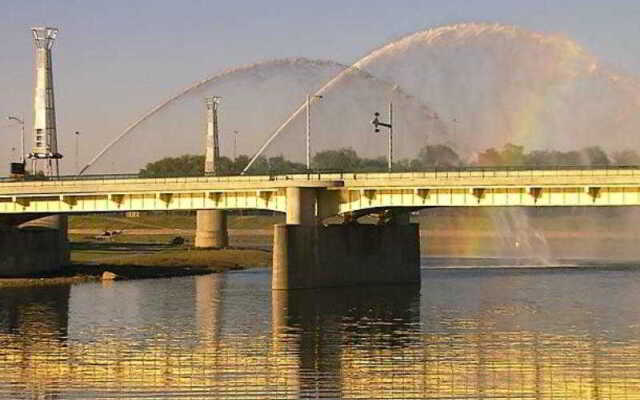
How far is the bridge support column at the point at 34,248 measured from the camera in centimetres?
11144

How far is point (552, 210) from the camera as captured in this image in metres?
185

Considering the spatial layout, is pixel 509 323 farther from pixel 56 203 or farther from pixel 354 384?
pixel 56 203

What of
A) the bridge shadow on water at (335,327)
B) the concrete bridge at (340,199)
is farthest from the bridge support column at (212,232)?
the bridge shadow on water at (335,327)

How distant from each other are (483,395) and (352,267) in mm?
54475

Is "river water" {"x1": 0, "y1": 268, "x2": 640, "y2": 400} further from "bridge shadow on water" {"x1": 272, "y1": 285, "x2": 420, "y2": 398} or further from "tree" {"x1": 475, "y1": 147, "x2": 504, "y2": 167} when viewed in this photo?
"tree" {"x1": 475, "y1": 147, "x2": 504, "y2": 167}

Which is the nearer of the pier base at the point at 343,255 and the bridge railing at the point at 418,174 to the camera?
the bridge railing at the point at 418,174

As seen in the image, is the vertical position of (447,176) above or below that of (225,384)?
above

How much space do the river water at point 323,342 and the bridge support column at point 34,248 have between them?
33.6ft

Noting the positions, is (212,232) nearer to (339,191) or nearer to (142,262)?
(142,262)

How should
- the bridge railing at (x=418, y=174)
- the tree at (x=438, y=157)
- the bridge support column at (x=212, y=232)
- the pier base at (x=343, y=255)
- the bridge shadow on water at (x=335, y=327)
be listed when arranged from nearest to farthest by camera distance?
the bridge shadow on water at (x=335, y=327) → the bridge railing at (x=418, y=174) → the pier base at (x=343, y=255) → the tree at (x=438, y=157) → the bridge support column at (x=212, y=232)

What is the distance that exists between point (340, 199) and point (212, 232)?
53826 millimetres

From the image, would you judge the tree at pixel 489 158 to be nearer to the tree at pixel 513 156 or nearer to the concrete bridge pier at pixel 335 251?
the tree at pixel 513 156

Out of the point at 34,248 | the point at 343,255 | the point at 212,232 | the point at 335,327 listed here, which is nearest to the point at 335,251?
the point at 343,255

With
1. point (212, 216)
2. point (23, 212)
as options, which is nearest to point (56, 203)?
point (23, 212)
